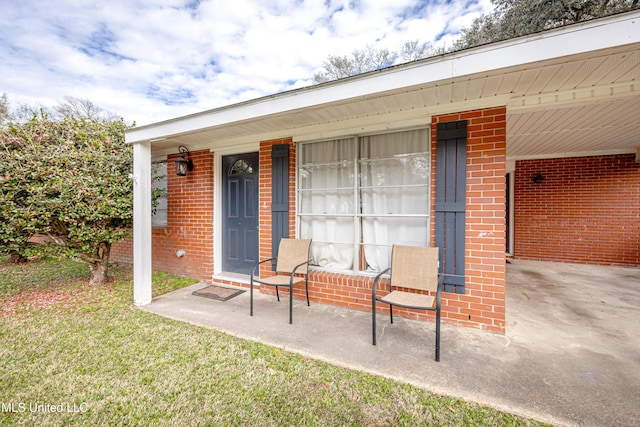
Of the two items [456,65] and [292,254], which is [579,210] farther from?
[292,254]

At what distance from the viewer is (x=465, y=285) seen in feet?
8.96

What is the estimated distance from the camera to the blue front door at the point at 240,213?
427cm

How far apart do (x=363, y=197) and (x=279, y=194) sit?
121 cm

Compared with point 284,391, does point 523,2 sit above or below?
above

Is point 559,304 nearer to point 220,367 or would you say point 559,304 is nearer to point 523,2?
point 220,367

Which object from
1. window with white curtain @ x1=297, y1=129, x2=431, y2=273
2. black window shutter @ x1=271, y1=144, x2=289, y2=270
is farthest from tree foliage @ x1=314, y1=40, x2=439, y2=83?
window with white curtain @ x1=297, y1=129, x2=431, y2=273

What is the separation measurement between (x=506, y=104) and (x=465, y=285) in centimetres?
Answer: 187

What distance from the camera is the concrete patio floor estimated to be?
5.63 feet

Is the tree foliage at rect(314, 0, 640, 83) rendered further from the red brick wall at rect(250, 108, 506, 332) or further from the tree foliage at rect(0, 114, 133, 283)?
the tree foliage at rect(0, 114, 133, 283)

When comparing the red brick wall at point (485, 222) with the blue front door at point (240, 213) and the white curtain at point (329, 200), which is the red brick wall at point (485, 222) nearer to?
the white curtain at point (329, 200)

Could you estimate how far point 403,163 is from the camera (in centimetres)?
315

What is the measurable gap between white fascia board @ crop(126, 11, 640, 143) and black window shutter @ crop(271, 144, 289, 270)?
96cm

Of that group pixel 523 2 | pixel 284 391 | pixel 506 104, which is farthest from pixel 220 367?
pixel 523 2

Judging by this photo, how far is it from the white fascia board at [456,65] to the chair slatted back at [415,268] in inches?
64.0
